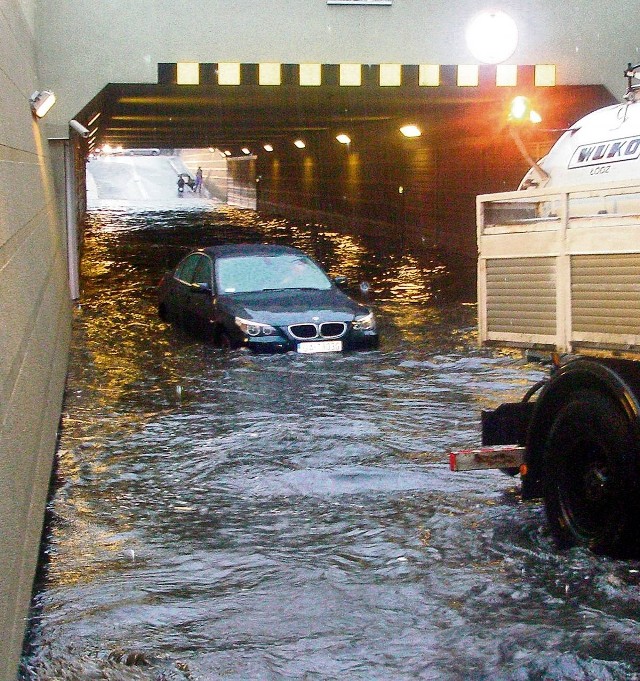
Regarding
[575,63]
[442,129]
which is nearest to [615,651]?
[575,63]

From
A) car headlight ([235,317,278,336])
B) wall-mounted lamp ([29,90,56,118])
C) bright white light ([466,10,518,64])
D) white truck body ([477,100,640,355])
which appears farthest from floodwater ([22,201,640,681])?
bright white light ([466,10,518,64])

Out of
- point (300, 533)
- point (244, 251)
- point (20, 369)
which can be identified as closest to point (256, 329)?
Answer: point (244, 251)

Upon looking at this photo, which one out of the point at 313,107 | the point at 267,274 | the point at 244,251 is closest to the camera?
the point at 267,274

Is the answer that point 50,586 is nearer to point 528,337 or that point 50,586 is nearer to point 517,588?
point 517,588

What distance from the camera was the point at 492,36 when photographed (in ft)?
60.6

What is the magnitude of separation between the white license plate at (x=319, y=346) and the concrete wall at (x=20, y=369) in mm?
3169

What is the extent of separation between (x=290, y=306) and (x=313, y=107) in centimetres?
1383

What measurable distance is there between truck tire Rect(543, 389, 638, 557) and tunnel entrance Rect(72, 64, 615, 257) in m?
7.31

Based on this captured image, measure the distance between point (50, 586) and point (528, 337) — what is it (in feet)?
9.90

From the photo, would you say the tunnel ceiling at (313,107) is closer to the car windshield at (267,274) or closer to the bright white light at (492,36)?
the bright white light at (492,36)

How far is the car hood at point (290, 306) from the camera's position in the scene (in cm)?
1329

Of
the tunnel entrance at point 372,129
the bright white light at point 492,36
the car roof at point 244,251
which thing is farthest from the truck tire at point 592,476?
the bright white light at point 492,36

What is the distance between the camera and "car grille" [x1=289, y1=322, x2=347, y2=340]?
43.2ft

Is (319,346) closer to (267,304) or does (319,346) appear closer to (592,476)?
(267,304)
